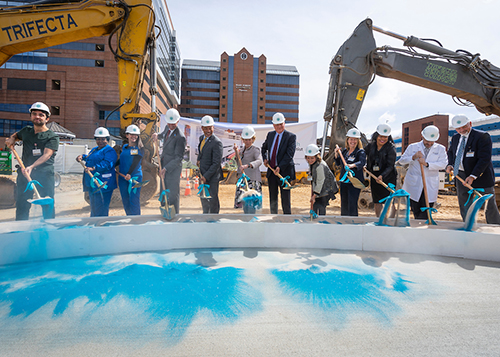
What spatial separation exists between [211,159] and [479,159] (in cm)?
384

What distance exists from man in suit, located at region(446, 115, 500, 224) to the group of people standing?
0.01 meters

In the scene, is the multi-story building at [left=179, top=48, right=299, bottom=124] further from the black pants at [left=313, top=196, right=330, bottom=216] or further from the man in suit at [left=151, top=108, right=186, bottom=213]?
the black pants at [left=313, top=196, right=330, bottom=216]

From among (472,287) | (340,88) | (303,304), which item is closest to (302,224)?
(303,304)

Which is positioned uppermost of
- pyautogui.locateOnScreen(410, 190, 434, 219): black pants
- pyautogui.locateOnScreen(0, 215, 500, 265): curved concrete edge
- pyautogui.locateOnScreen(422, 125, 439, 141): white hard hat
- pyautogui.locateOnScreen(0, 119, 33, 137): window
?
pyautogui.locateOnScreen(0, 119, 33, 137): window

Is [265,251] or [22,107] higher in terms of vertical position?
[22,107]

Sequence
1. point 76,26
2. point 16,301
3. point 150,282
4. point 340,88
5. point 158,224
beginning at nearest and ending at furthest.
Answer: point 16,301 → point 150,282 → point 158,224 → point 76,26 → point 340,88

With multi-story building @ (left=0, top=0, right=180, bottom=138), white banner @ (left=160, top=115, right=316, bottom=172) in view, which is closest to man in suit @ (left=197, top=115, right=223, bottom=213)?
white banner @ (left=160, top=115, right=316, bottom=172)

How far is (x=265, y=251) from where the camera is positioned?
11.4 ft

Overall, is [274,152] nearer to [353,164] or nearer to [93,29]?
[353,164]

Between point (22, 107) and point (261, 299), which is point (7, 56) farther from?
point (22, 107)

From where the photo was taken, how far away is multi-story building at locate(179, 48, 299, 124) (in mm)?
60812

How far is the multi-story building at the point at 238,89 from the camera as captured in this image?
2394 inches

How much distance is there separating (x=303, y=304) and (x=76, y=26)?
597 cm

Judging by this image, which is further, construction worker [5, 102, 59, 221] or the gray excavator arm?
the gray excavator arm
